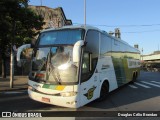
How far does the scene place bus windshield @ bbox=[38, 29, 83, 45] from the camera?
34.9 ft

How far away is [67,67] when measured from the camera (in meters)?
10.1

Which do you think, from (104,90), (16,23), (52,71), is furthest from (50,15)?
(52,71)

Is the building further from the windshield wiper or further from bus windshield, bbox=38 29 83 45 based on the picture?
the windshield wiper

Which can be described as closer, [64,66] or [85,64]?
[64,66]

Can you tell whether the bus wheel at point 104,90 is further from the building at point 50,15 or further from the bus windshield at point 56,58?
the building at point 50,15

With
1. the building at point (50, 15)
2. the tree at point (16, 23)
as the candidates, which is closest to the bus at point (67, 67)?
the tree at point (16, 23)

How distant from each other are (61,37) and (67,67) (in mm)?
1395

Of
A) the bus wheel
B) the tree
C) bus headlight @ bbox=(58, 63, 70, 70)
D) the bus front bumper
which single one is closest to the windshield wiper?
bus headlight @ bbox=(58, 63, 70, 70)

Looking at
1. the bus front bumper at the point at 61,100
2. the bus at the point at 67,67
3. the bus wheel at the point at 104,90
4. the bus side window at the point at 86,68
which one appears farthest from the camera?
the bus wheel at the point at 104,90

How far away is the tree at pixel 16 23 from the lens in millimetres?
18984

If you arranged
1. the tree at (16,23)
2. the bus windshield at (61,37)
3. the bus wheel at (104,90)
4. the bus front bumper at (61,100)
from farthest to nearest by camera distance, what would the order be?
the tree at (16,23), the bus wheel at (104,90), the bus windshield at (61,37), the bus front bumper at (61,100)

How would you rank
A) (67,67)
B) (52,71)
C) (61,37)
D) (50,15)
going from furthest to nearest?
(50,15) → (61,37) → (52,71) → (67,67)

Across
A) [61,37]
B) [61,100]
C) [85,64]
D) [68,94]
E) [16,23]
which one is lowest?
[61,100]

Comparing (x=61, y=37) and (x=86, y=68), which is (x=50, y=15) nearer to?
(x=61, y=37)
